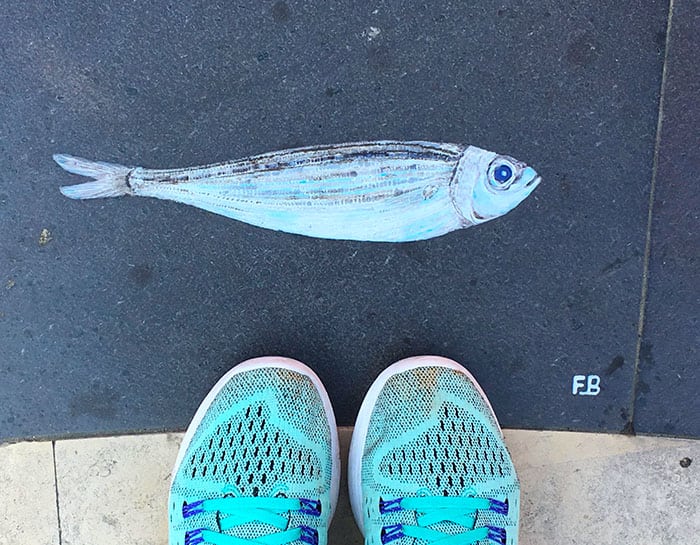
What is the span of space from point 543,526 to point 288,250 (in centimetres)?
99

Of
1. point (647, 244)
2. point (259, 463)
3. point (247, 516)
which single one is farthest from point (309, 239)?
point (647, 244)

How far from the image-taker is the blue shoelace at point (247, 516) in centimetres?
139

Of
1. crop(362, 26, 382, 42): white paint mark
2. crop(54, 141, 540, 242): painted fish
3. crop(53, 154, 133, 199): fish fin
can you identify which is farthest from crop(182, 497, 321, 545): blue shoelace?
crop(362, 26, 382, 42): white paint mark

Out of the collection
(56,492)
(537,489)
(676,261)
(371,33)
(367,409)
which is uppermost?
(371,33)

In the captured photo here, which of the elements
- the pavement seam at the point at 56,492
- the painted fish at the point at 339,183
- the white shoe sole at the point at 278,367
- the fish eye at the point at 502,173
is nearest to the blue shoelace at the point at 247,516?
the white shoe sole at the point at 278,367

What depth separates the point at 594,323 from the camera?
155cm

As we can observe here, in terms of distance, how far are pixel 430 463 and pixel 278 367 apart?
1.45 ft

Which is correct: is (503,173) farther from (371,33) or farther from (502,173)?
(371,33)

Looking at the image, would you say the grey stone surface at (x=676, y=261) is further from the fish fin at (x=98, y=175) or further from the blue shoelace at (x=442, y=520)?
the fish fin at (x=98, y=175)

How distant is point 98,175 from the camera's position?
150cm

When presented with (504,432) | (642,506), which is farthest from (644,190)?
(642,506)

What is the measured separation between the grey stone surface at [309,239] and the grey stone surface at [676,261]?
5 centimetres

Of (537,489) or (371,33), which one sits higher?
(371,33)

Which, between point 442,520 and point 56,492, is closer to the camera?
point 442,520
